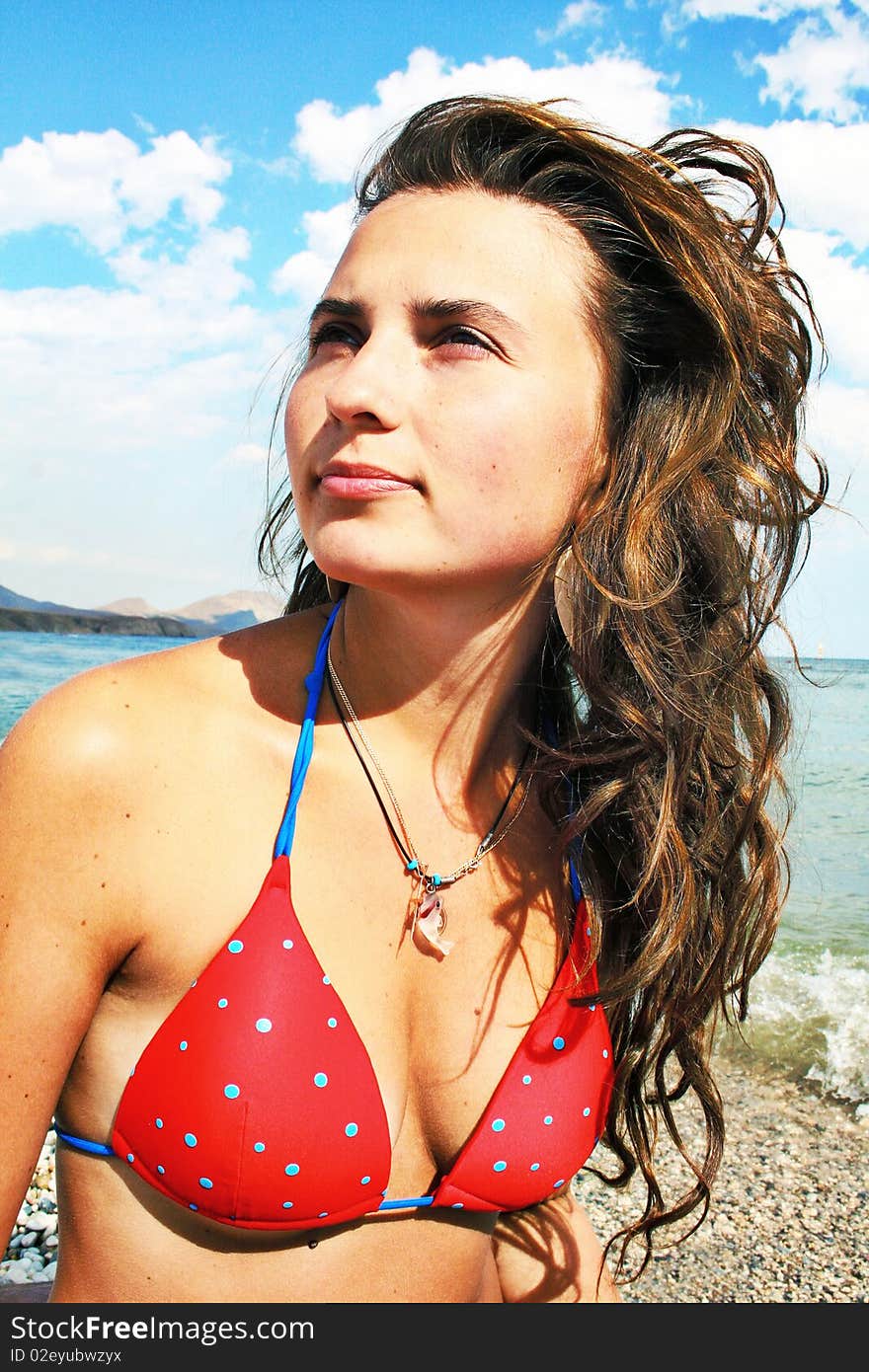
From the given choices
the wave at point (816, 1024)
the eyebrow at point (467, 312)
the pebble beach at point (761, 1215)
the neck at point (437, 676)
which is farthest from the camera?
the wave at point (816, 1024)

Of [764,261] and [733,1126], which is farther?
[733,1126]

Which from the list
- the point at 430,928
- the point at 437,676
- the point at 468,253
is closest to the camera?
the point at 468,253

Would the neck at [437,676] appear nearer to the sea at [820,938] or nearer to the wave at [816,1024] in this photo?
the sea at [820,938]

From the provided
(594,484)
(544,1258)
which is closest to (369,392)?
(594,484)

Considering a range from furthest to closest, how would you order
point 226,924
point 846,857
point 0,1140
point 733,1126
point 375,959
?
point 846,857 → point 733,1126 → point 375,959 → point 226,924 → point 0,1140

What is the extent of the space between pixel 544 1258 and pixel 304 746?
1334 millimetres

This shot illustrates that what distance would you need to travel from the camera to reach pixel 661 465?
2281 mm

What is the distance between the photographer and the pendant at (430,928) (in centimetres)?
205

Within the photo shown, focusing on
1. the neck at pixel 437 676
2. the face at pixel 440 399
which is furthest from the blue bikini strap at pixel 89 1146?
the face at pixel 440 399

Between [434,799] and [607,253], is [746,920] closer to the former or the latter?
[434,799]

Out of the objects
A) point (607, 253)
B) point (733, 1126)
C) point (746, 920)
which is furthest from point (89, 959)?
point (733, 1126)

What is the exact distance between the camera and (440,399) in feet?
5.96

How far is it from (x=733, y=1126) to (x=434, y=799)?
399 cm

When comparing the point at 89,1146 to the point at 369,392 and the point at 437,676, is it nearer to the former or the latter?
the point at 437,676
